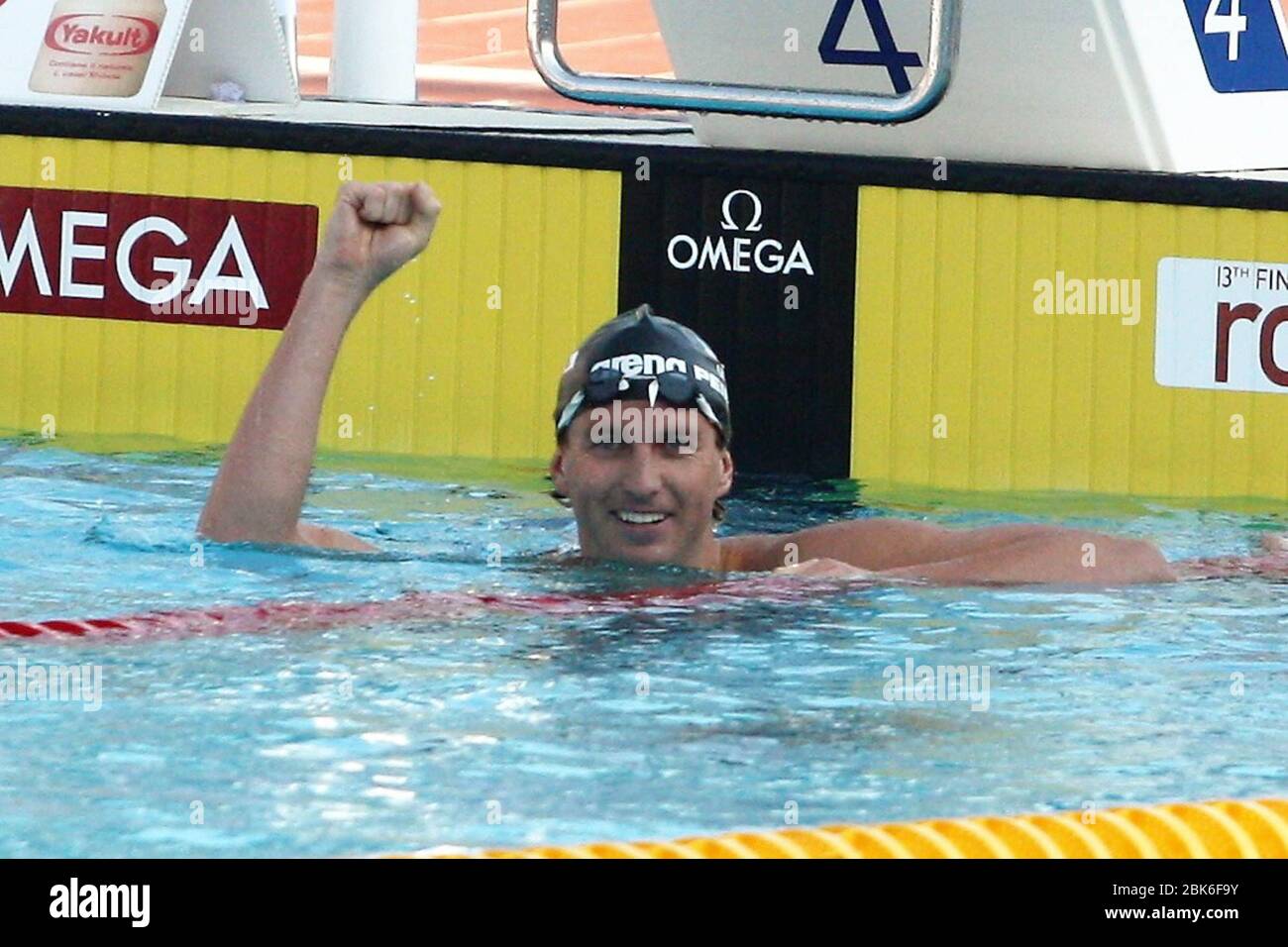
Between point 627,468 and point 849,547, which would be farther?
point 849,547

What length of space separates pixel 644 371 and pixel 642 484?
0.31 metres

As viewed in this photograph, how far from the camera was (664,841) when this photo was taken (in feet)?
9.64

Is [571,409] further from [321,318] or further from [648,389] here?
[321,318]

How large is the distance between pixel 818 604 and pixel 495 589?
2.33 feet

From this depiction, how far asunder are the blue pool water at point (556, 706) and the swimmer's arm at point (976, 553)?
0.16 feet

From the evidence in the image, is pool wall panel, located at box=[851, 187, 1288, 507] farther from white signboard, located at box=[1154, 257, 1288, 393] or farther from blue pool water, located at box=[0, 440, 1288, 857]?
blue pool water, located at box=[0, 440, 1288, 857]

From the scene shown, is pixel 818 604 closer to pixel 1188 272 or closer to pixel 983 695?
pixel 983 695

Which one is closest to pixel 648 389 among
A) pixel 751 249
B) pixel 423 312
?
pixel 751 249

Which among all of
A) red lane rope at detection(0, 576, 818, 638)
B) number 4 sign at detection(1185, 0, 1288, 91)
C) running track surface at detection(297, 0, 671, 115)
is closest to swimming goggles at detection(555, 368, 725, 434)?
red lane rope at detection(0, 576, 818, 638)

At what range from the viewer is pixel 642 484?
4.43 meters

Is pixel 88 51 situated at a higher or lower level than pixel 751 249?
higher

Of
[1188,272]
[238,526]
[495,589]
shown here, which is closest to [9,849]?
[238,526]

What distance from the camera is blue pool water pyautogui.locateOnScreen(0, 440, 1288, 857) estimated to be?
3.18 metres

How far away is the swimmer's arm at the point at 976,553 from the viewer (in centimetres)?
486
